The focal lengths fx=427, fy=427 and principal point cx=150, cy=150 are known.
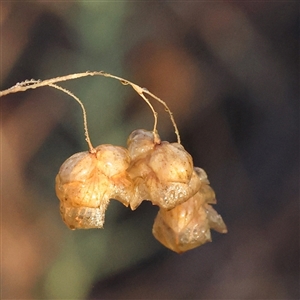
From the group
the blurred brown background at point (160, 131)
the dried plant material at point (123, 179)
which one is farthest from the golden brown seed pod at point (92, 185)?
the blurred brown background at point (160, 131)

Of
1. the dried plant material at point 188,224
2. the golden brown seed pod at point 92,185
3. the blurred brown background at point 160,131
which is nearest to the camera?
the golden brown seed pod at point 92,185

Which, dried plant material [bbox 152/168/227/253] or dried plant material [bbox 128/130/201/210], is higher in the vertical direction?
dried plant material [bbox 128/130/201/210]

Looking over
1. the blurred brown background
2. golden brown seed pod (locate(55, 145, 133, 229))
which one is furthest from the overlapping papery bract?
the blurred brown background

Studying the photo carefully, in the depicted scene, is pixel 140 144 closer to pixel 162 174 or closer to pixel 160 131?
pixel 162 174

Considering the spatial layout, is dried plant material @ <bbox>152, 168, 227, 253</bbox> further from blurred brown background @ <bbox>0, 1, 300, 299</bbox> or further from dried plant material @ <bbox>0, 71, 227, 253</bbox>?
blurred brown background @ <bbox>0, 1, 300, 299</bbox>

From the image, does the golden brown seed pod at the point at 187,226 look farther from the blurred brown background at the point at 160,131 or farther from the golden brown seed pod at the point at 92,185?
the blurred brown background at the point at 160,131

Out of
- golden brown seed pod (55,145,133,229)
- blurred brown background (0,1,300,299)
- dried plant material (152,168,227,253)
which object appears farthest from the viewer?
blurred brown background (0,1,300,299)
